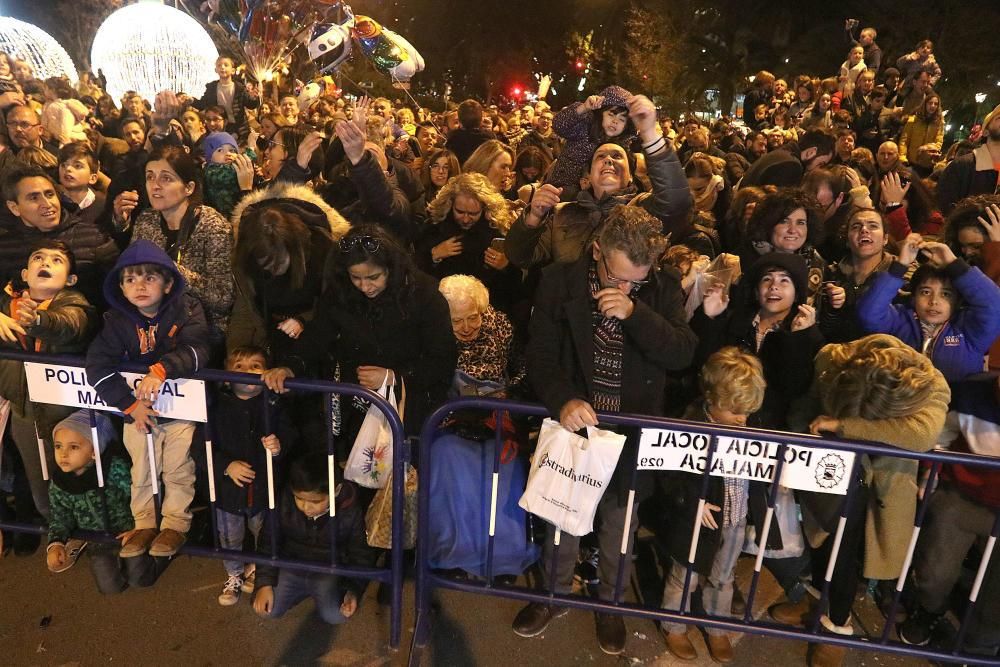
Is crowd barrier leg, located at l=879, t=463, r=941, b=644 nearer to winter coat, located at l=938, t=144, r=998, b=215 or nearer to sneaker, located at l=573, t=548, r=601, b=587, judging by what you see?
sneaker, located at l=573, t=548, r=601, b=587

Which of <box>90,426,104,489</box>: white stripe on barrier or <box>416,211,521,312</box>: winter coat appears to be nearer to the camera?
<box>90,426,104,489</box>: white stripe on barrier

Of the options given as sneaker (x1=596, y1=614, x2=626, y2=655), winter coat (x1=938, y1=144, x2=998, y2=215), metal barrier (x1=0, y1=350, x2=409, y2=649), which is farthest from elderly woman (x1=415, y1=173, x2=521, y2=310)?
winter coat (x1=938, y1=144, x2=998, y2=215)

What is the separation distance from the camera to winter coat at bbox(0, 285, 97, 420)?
10.9 ft

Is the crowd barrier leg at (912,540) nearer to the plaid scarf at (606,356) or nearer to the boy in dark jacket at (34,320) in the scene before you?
the plaid scarf at (606,356)

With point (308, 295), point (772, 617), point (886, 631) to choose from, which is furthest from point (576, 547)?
point (308, 295)

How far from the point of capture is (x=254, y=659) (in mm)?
3188

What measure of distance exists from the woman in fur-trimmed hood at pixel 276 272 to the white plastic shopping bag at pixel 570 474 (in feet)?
5.21

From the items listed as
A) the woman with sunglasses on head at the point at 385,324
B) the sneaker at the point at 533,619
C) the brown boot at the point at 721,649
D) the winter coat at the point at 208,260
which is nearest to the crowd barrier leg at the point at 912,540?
the brown boot at the point at 721,649

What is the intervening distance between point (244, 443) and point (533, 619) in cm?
178

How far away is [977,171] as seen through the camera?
18.1ft

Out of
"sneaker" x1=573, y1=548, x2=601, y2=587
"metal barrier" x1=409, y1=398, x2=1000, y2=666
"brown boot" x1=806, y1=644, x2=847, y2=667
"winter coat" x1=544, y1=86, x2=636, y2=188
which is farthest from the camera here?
"winter coat" x1=544, y1=86, x2=636, y2=188

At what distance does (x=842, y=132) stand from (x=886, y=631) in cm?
609

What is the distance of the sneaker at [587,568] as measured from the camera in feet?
12.4

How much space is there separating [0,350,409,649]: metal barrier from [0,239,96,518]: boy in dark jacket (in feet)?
0.63
